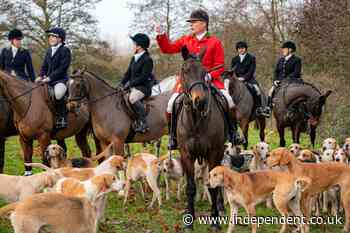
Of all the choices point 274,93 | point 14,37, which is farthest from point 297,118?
point 14,37

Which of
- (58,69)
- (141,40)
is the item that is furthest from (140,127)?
(58,69)

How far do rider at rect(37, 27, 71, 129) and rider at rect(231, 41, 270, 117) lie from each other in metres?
4.85

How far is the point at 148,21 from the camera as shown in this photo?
28.1m

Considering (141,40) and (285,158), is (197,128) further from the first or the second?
(141,40)

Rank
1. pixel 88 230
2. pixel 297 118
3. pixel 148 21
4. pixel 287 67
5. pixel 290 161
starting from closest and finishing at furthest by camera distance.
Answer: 1. pixel 88 230
2. pixel 290 161
3. pixel 297 118
4. pixel 287 67
5. pixel 148 21

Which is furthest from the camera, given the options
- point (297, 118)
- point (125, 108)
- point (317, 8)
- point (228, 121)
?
point (317, 8)

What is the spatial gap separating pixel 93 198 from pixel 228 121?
7.78ft

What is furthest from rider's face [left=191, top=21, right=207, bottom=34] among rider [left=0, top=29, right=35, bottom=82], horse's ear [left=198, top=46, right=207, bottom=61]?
rider [left=0, top=29, right=35, bottom=82]

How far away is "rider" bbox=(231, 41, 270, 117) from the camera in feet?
43.4

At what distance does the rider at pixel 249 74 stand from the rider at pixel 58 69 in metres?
4.85

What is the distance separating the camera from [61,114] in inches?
399

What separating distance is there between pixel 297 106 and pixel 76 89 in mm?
5436

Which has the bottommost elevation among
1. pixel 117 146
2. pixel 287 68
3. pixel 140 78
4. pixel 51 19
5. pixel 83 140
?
pixel 117 146

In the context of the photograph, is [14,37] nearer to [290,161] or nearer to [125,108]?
[125,108]
